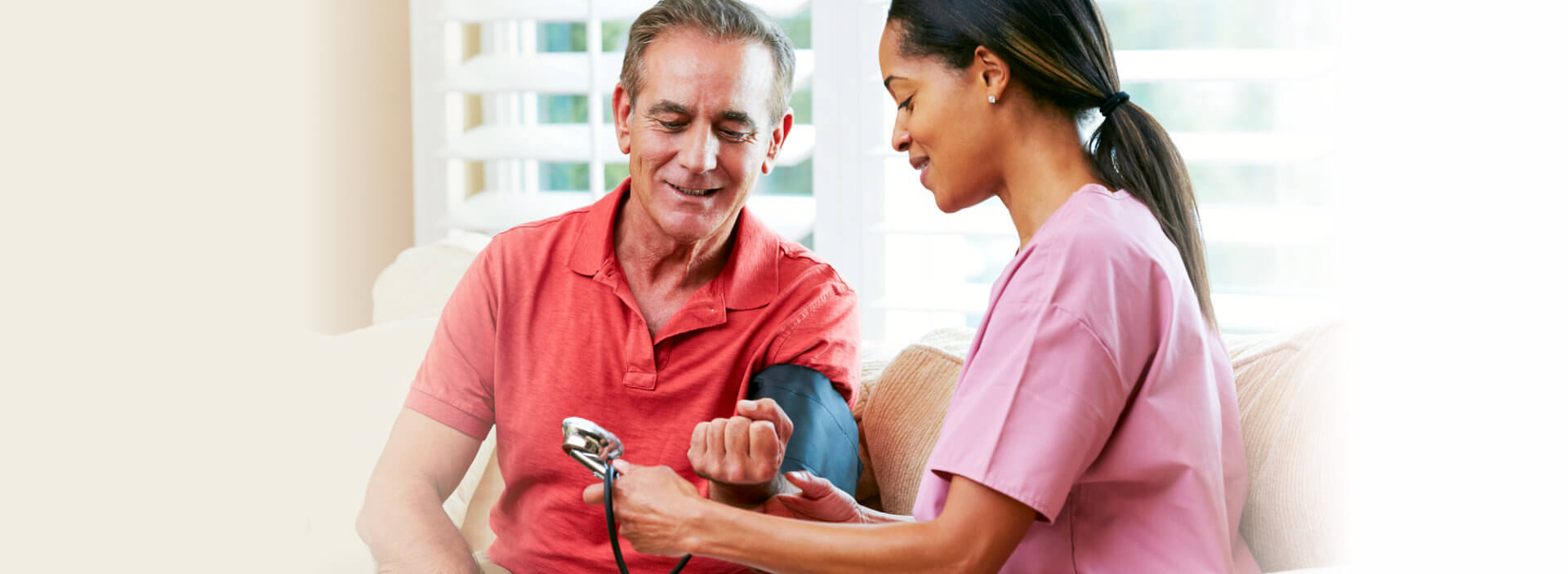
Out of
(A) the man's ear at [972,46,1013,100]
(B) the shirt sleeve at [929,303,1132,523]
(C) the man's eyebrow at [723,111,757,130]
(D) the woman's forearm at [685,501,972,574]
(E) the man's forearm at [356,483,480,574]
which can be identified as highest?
(A) the man's ear at [972,46,1013,100]

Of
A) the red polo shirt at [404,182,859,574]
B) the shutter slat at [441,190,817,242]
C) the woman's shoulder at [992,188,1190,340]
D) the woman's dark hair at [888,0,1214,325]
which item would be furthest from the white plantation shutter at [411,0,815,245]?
the woman's shoulder at [992,188,1190,340]

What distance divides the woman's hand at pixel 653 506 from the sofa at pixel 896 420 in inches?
22.0

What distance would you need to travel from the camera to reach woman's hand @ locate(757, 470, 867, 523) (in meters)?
1.27

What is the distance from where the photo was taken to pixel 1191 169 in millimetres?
2367

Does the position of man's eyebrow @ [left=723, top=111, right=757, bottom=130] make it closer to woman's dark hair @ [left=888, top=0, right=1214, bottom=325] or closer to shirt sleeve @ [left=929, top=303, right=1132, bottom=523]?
woman's dark hair @ [left=888, top=0, right=1214, bottom=325]

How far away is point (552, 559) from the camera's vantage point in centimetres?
154

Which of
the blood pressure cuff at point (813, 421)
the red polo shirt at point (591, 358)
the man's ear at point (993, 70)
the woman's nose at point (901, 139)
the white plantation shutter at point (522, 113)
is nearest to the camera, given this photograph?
the man's ear at point (993, 70)

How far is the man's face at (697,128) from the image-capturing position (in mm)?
1460

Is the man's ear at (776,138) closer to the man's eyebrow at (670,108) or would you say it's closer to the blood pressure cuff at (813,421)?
the man's eyebrow at (670,108)

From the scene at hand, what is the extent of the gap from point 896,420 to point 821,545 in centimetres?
65

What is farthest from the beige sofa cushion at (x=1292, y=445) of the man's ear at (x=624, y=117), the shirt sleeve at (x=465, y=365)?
the shirt sleeve at (x=465, y=365)

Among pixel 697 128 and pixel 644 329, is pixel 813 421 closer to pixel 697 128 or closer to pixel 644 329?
pixel 644 329

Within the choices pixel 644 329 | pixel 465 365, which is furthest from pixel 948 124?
pixel 465 365

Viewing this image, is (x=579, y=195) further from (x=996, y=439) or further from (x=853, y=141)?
(x=996, y=439)
